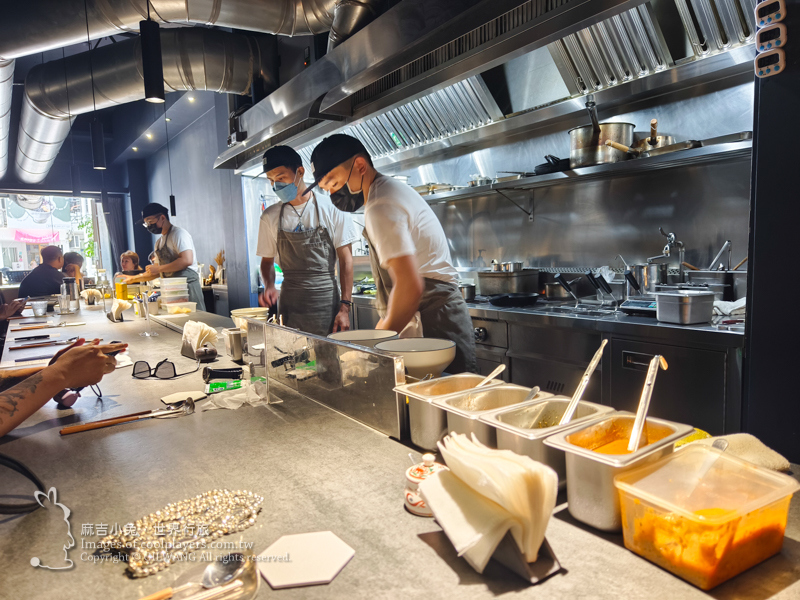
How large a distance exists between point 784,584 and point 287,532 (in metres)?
0.77

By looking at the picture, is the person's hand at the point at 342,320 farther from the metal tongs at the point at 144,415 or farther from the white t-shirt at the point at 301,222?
the metal tongs at the point at 144,415

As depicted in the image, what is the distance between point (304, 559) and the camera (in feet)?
2.63

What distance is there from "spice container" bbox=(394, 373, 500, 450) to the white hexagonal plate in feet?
1.28

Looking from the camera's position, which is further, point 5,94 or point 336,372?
point 5,94

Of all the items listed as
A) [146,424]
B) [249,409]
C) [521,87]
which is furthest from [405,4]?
[146,424]

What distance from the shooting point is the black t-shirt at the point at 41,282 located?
6324mm

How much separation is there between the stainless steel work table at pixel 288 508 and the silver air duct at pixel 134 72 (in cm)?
387

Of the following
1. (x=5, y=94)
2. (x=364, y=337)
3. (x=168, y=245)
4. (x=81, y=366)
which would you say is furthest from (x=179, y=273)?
(x=364, y=337)

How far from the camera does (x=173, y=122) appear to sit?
8.50 m

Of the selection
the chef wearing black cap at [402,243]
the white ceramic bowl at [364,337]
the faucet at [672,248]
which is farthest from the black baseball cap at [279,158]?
the faucet at [672,248]

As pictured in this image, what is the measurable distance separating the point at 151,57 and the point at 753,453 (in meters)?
3.19

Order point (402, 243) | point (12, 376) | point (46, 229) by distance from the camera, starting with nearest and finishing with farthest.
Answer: point (12, 376) → point (402, 243) → point (46, 229)

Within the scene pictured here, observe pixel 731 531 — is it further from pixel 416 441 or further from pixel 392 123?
pixel 392 123

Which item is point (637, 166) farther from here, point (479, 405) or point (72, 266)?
point (72, 266)
